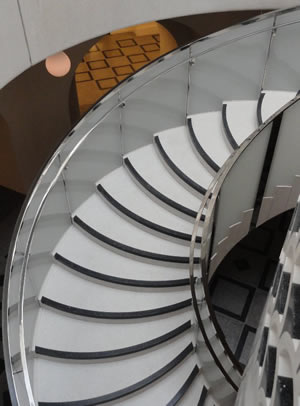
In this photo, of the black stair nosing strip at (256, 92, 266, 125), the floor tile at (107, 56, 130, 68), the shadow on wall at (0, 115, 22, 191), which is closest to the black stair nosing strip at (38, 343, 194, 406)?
the black stair nosing strip at (256, 92, 266, 125)

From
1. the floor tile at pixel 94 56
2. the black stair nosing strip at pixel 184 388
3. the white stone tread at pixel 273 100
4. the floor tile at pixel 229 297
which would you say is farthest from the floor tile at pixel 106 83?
the black stair nosing strip at pixel 184 388

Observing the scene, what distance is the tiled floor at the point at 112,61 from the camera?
9.97m

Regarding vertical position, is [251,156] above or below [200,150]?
below

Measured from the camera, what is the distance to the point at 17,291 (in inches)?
124

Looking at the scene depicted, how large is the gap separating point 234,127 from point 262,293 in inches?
110

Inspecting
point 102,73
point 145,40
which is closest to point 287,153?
point 102,73

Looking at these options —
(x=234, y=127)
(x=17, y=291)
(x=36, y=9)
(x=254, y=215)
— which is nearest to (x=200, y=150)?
(x=234, y=127)

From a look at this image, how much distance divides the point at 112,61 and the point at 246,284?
23.6 feet

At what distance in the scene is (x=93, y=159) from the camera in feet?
15.1

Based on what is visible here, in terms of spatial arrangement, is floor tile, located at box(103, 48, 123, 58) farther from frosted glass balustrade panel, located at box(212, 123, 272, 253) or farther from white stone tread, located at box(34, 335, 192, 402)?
white stone tread, located at box(34, 335, 192, 402)

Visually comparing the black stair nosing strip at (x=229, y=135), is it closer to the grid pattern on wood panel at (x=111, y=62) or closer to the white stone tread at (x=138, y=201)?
the white stone tread at (x=138, y=201)

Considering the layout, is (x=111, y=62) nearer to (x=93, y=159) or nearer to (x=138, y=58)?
(x=138, y=58)

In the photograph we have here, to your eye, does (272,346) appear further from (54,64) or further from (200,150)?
(54,64)

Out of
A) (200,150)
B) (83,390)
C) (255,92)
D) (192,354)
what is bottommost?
(83,390)
